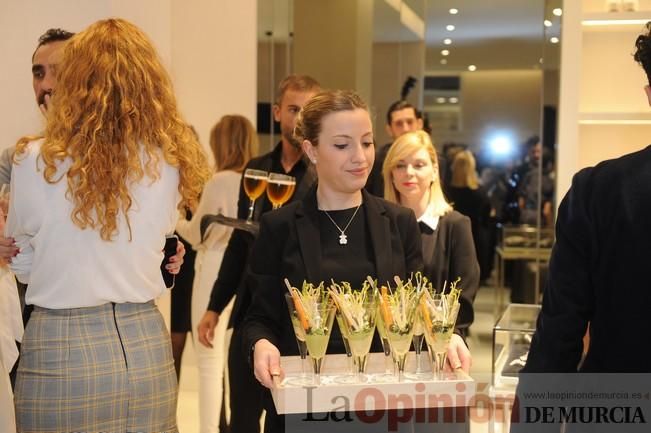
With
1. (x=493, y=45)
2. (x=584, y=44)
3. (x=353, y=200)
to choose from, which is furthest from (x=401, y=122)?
(x=353, y=200)

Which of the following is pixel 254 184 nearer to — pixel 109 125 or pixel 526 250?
pixel 109 125

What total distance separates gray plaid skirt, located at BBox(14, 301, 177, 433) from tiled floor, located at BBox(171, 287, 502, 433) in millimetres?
2562

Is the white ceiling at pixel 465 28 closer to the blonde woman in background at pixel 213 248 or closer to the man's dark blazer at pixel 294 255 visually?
the blonde woman in background at pixel 213 248

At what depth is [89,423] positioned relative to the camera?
6.87 ft

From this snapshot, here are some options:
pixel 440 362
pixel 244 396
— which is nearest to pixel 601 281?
pixel 440 362

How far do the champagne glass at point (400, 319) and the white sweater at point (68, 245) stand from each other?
641 mm

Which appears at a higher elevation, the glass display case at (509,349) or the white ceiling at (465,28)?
the white ceiling at (465,28)

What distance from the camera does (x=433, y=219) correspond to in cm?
304

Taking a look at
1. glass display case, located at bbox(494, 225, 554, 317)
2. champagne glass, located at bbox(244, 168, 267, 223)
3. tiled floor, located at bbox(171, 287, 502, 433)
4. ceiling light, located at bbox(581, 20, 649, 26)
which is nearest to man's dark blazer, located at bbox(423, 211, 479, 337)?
champagne glass, located at bbox(244, 168, 267, 223)

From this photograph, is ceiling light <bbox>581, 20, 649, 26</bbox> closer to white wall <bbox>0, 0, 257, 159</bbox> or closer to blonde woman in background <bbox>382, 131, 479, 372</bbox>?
blonde woman in background <bbox>382, 131, 479, 372</bbox>

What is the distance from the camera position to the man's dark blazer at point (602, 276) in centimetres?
167

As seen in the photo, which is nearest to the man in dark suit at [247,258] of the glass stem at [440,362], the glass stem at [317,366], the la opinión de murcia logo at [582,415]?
the glass stem at [317,366]

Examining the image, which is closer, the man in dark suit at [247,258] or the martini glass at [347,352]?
the martini glass at [347,352]

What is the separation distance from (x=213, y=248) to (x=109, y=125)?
2.15m
